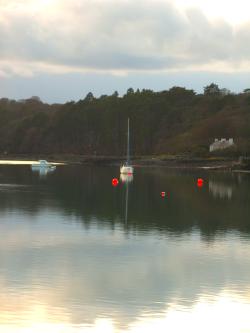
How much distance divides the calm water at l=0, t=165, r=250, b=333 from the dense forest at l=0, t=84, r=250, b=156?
310 ft

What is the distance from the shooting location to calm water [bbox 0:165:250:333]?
13148mm

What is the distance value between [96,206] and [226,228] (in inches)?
424

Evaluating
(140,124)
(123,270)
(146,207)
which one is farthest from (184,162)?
(123,270)

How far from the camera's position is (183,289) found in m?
15.7

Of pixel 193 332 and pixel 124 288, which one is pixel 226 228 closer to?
pixel 124 288

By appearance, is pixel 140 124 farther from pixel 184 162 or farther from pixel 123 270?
pixel 123 270

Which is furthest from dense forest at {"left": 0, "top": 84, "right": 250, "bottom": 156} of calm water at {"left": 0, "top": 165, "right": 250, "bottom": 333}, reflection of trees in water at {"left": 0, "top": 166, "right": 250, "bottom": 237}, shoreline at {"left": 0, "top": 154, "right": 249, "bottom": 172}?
calm water at {"left": 0, "top": 165, "right": 250, "bottom": 333}

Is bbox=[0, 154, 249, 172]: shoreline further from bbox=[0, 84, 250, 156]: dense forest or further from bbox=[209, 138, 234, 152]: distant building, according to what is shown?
bbox=[209, 138, 234, 152]: distant building

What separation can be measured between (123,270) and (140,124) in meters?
154

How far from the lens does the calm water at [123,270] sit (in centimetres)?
1315

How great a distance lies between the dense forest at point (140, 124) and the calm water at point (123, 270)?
94474 mm

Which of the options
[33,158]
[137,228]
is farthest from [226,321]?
[33,158]

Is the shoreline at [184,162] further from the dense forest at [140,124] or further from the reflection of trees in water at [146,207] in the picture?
the reflection of trees in water at [146,207]

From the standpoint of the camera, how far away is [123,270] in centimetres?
1788
